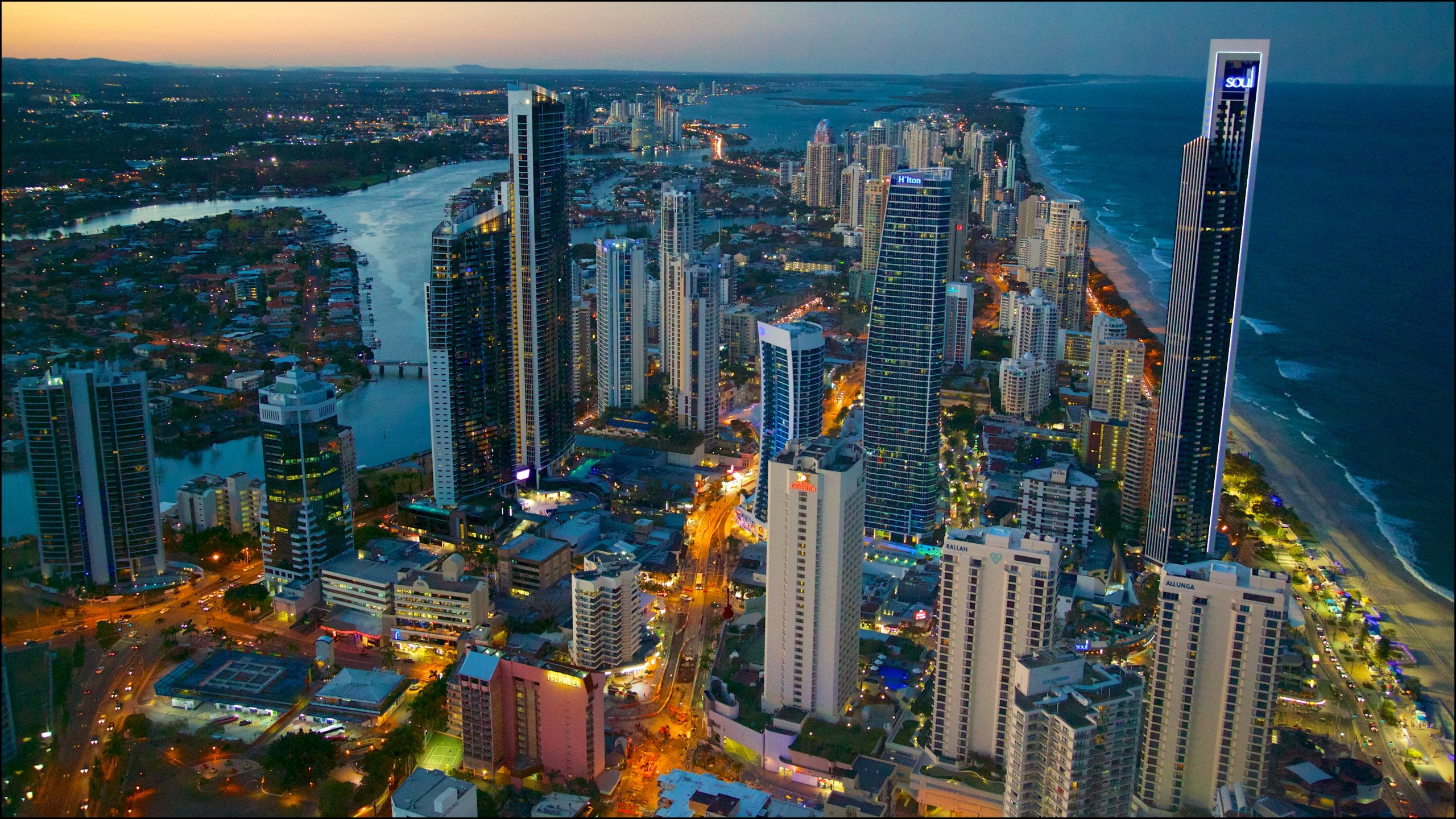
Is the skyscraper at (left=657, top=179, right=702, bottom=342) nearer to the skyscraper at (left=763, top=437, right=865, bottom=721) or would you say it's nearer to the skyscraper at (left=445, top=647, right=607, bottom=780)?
A: the skyscraper at (left=763, top=437, right=865, bottom=721)

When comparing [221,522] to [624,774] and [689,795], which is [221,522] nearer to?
[624,774]

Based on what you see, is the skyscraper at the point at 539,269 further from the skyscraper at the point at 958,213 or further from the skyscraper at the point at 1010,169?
the skyscraper at the point at 1010,169

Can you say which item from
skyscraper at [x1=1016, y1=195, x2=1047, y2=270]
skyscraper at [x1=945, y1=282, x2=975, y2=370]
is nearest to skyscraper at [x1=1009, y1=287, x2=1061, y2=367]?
skyscraper at [x1=945, y1=282, x2=975, y2=370]

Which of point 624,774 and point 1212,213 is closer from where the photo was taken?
point 624,774

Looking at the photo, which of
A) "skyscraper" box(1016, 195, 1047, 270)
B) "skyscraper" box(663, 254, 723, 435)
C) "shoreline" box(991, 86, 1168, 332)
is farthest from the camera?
"skyscraper" box(1016, 195, 1047, 270)

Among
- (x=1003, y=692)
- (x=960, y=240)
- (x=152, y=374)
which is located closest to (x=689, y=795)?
(x=1003, y=692)

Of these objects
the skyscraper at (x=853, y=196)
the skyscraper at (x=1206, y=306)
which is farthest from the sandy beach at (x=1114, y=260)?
the skyscraper at (x=1206, y=306)

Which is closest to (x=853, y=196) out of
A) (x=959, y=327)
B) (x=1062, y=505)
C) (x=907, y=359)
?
(x=959, y=327)

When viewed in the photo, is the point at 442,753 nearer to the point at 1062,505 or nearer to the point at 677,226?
the point at 1062,505
